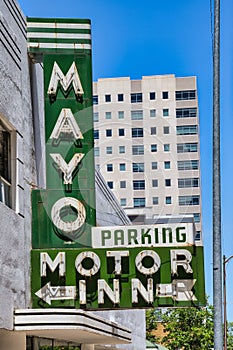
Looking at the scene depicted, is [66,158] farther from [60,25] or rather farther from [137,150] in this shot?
[137,150]

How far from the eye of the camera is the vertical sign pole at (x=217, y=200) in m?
12.8

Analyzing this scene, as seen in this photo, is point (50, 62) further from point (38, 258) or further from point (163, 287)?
point (163, 287)

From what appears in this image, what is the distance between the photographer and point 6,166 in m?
16.8

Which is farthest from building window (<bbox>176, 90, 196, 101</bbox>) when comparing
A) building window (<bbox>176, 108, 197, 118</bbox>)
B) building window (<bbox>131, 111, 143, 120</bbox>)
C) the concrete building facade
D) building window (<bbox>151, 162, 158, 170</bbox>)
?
the concrete building facade

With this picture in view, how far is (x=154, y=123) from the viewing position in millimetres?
21625

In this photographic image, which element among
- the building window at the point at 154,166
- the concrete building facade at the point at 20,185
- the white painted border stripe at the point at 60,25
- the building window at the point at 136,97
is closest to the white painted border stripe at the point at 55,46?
the concrete building facade at the point at 20,185

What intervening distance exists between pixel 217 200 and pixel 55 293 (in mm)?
4938

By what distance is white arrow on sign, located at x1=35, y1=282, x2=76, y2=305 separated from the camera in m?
16.8

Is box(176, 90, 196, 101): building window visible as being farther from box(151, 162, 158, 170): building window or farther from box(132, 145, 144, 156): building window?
box(151, 162, 158, 170): building window

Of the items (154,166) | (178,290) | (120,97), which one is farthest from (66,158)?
(120,97)

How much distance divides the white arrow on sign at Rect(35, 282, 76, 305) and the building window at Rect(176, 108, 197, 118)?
13534cm

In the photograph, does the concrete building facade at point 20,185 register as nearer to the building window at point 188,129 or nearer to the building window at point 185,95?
the building window at point 188,129

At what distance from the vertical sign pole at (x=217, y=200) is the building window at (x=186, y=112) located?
138 metres

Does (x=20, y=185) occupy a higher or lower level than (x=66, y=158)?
lower
